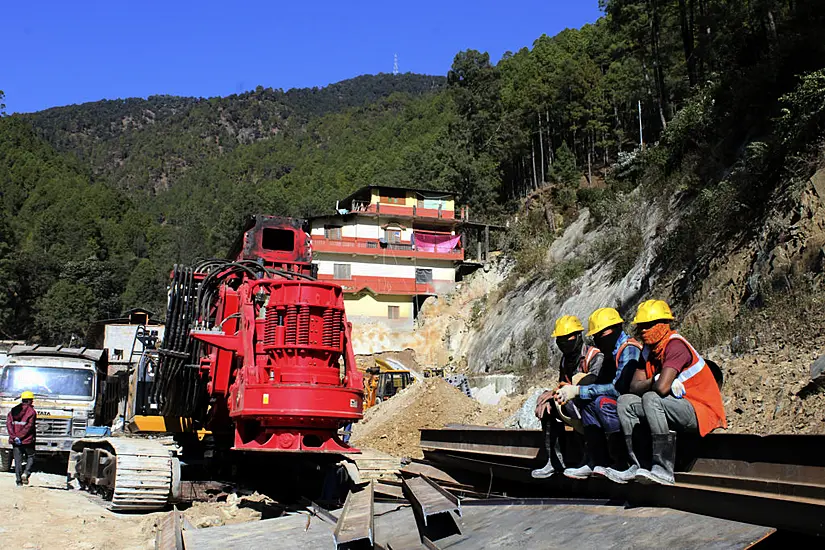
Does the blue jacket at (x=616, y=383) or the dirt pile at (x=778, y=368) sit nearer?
the blue jacket at (x=616, y=383)

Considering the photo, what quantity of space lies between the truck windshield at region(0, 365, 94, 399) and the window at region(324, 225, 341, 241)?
1340 inches

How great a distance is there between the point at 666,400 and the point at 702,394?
0.32 meters

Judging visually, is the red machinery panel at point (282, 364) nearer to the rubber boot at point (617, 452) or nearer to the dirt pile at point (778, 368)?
the rubber boot at point (617, 452)

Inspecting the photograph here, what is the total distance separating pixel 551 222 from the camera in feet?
145

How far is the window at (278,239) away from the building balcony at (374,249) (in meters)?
36.1

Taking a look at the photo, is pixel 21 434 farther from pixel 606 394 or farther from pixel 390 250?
pixel 390 250

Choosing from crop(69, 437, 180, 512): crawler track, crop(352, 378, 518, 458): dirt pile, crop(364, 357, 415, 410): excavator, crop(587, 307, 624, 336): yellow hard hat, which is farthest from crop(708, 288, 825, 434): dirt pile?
→ crop(364, 357, 415, 410): excavator

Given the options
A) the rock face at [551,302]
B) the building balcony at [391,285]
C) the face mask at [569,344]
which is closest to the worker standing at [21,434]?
the face mask at [569,344]

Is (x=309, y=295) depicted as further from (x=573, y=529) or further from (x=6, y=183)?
(x=6, y=183)

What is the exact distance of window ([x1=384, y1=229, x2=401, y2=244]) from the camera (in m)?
52.7

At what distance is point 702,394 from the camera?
5.84 m

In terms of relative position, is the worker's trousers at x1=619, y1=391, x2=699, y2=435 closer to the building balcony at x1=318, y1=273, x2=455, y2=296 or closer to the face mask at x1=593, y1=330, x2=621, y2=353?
the face mask at x1=593, y1=330, x2=621, y2=353

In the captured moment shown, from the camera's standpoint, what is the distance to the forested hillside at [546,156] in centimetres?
1816

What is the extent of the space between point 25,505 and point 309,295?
548cm
